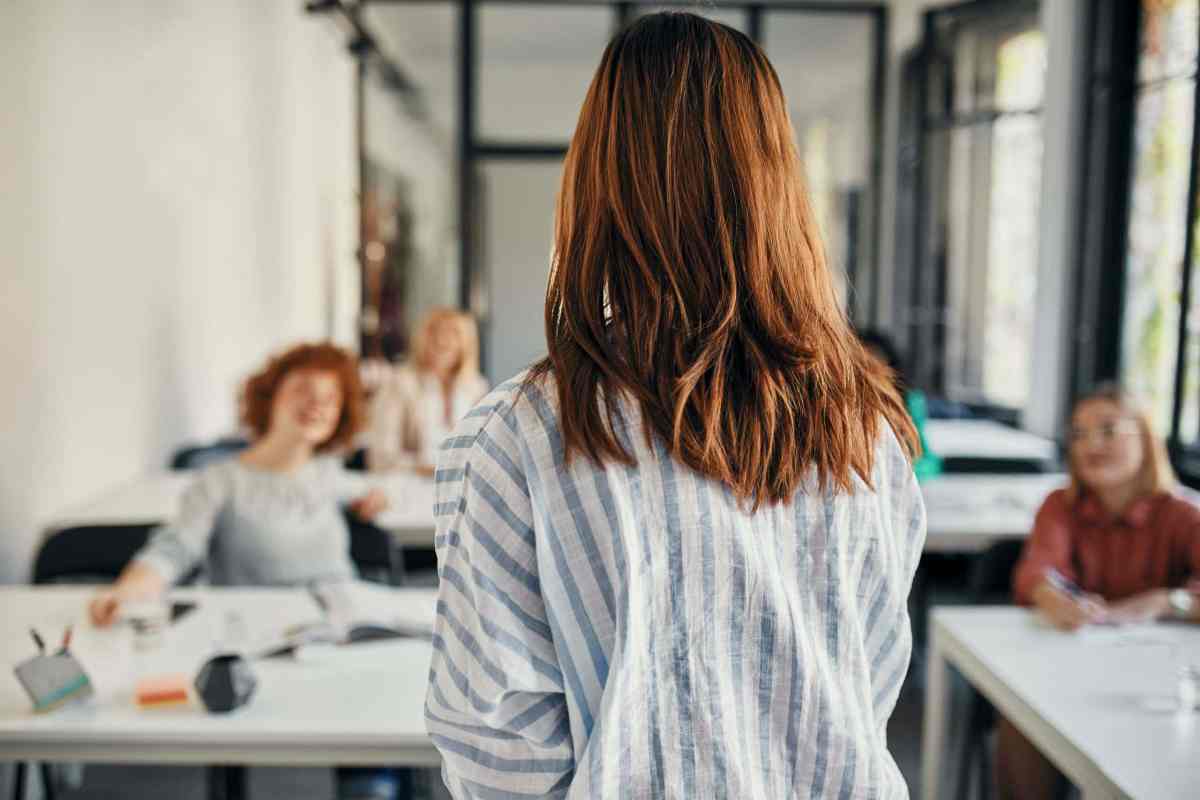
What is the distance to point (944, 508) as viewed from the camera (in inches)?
144

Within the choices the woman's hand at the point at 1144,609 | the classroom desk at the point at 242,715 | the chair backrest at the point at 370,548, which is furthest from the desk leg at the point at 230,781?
the woman's hand at the point at 1144,609

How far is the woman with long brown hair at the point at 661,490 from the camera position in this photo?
A: 96cm

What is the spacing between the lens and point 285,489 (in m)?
2.78

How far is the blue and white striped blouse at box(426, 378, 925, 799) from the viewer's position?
0.96 metres

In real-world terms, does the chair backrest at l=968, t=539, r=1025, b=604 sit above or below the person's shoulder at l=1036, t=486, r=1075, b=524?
below

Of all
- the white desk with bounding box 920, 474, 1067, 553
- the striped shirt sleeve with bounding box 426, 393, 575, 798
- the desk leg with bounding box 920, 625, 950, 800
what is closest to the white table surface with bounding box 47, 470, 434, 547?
the desk leg with bounding box 920, 625, 950, 800

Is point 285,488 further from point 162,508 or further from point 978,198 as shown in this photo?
point 978,198

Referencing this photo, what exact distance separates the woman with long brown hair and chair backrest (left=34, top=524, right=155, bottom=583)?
87.9 inches

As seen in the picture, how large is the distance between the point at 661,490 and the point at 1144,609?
1.90 meters

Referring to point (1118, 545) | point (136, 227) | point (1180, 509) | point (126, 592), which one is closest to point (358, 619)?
point (126, 592)

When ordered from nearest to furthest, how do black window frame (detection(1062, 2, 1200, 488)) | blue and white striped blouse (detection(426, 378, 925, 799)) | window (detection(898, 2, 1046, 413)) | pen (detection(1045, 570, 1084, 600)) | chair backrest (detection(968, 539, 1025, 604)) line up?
1. blue and white striped blouse (detection(426, 378, 925, 799))
2. pen (detection(1045, 570, 1084, 600))
3. chair backrest (detection(968, 539, 1025, 604))
4. black window frame (detection(1062, 2, 1200, 488))
5. window (detection(898, 2, 1046, 413))

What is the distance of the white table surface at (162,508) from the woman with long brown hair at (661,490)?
235cm

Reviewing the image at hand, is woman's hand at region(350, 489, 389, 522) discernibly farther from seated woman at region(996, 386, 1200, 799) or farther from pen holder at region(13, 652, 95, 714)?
seated woman at region(996, 386, 1200, 799)

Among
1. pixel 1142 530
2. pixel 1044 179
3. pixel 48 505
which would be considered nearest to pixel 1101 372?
pixel 1044 179
